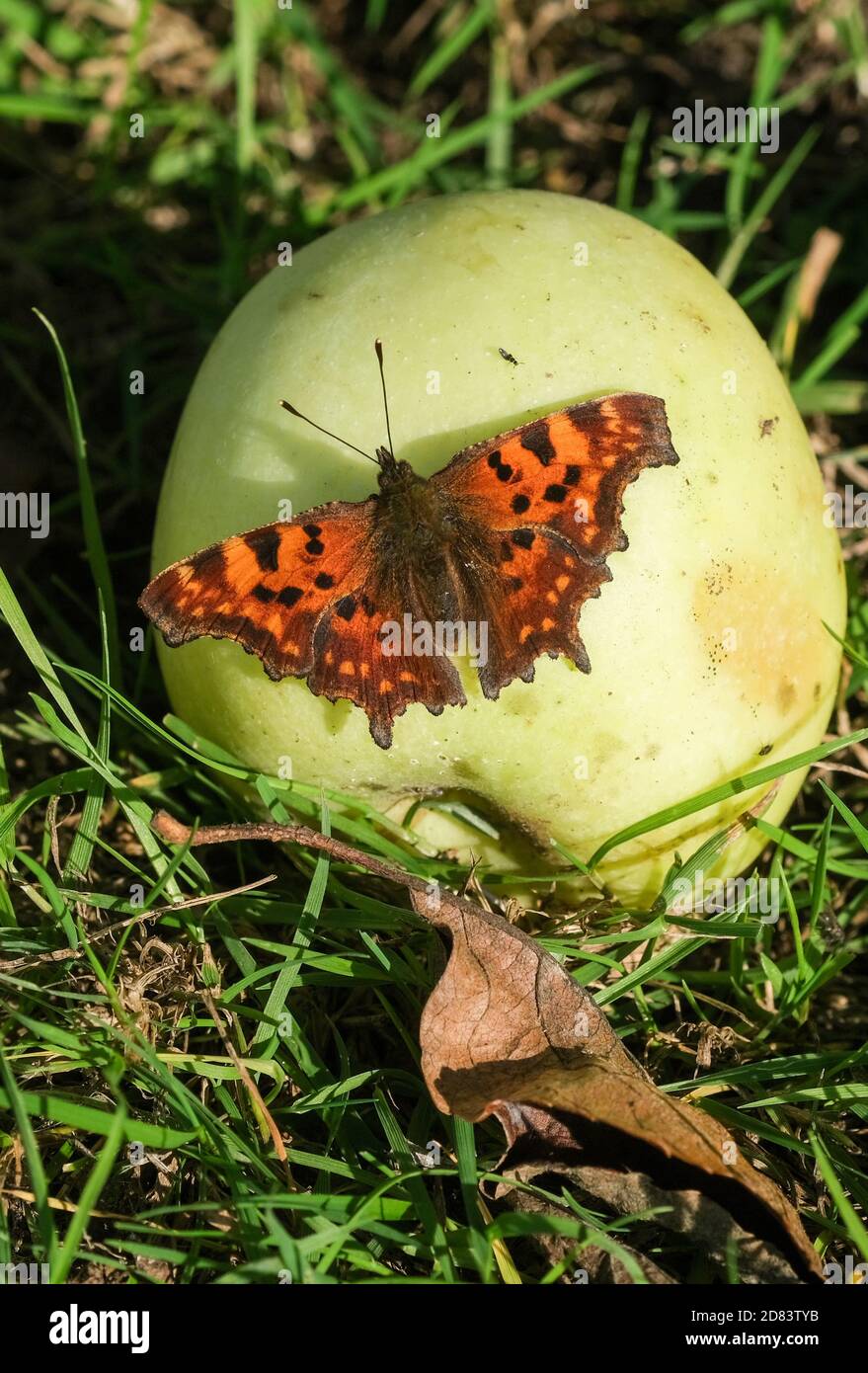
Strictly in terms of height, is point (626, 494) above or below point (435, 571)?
above

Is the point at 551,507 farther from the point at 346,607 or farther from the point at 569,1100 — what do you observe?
the point at 569,1100

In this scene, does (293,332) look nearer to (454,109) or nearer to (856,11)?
(454,109)

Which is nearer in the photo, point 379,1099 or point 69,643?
point 379,1099

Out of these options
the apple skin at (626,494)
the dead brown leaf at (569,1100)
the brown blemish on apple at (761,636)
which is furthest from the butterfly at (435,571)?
the dead brown leaf at (569,1100)

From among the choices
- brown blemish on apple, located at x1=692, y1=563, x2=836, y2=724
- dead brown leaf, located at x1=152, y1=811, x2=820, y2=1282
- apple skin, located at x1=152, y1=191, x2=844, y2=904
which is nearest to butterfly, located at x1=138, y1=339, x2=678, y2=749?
apple skin, located at x1=152, y1=191, x2=844, y2=904

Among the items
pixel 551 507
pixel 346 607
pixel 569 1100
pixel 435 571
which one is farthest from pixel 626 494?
pixel 569 1100

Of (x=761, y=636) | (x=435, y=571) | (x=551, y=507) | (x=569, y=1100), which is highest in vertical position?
(x=551, y=507)
